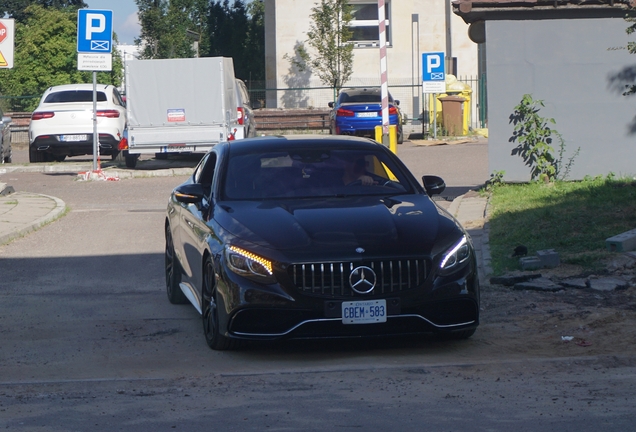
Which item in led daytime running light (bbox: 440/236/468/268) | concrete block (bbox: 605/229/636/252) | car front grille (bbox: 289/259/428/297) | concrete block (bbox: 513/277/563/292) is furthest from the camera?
concrete block (bbox: 605/229/636/252)

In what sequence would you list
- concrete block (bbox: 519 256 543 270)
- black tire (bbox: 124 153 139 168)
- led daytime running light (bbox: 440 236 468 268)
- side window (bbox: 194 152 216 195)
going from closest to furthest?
led daytime running light (bbox: 440 236 468 268)
side window (bbox: 194 152 216 195)
concrete block (bbox: 519 256 543 270)
black tire (bbox: 124 153 139 168)

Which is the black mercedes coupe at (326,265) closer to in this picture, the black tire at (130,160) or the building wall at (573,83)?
the building wall at (573,83)

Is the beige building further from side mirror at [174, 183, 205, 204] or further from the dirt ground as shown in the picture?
side mirror at [174, 183, 205, 204]

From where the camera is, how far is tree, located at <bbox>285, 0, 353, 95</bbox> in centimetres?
3684

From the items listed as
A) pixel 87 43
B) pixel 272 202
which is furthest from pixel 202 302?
pixel 87 43

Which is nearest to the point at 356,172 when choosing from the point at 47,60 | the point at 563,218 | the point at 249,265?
the point at 249,265

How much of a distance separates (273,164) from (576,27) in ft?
28.9

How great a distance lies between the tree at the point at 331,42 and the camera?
121 ft

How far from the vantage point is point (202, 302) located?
24.1 feet

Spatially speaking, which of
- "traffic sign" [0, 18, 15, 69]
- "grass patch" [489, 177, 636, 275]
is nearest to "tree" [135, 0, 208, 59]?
"traffic sign" [0, 18, 15, 69]

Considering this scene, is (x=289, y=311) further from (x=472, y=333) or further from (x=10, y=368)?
(x=10, y=368)

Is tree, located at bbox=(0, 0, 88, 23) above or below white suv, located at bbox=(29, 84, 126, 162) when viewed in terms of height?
above

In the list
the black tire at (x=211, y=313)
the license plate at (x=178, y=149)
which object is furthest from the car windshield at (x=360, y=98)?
the black tire at (x=211, y=313)

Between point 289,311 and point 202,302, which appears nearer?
point 289,311
